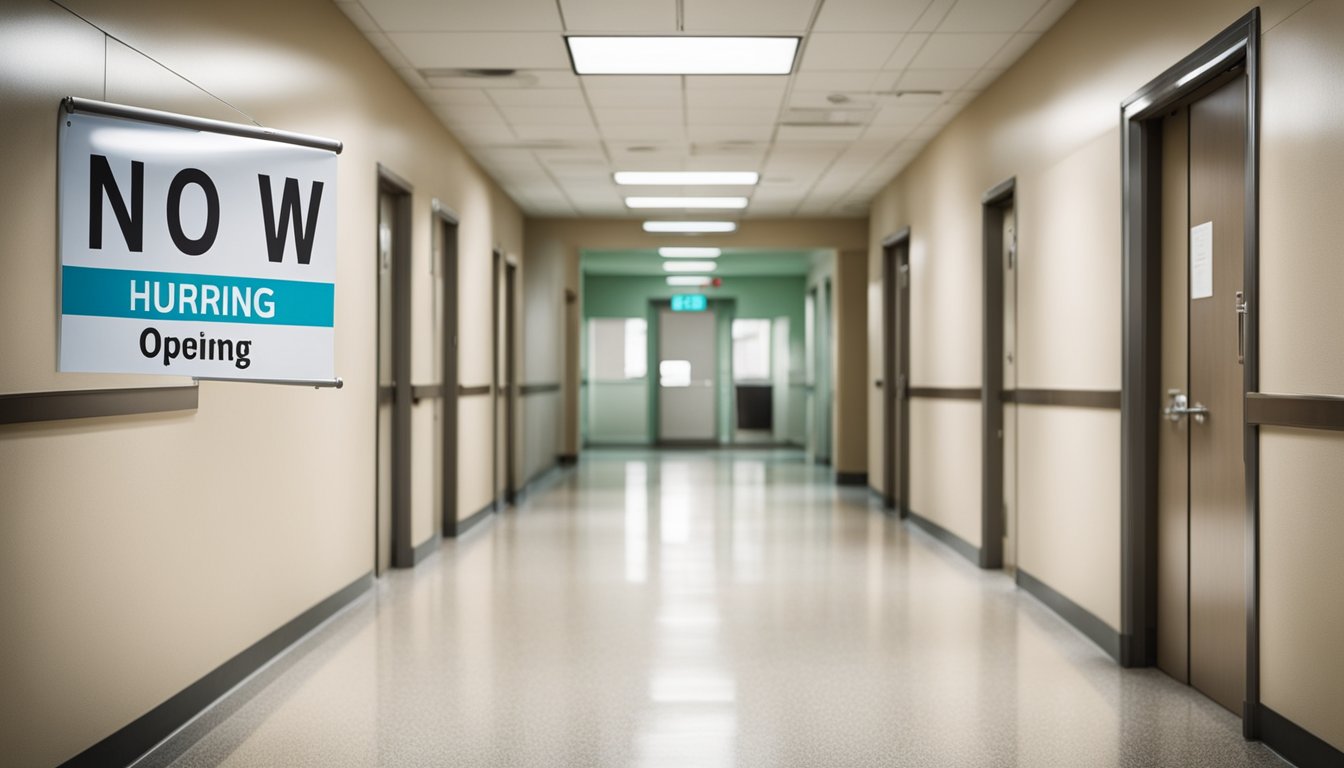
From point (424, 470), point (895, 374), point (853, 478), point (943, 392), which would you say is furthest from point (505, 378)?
point (943, 392)

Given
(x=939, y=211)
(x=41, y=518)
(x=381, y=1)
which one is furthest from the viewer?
(x=939, y=211)

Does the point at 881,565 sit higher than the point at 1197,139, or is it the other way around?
the point at 1197,139

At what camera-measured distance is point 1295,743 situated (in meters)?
3.60

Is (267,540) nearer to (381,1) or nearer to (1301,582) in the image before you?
(381,1)

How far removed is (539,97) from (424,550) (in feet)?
10.9

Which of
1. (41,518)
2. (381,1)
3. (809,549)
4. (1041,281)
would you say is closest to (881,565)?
(809,549)

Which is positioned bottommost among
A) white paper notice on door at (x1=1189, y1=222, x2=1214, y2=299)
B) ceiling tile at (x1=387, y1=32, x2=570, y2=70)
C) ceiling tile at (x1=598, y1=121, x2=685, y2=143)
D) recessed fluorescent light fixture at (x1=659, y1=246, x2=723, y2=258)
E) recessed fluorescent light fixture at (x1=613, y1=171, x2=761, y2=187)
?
white paper notice on door at (x1=1189, y1=222, x2=1214, y2=299)

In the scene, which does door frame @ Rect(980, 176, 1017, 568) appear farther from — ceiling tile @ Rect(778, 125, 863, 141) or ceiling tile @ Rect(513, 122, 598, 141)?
ceiling tile @ Rect(513, 122, 598, 141)

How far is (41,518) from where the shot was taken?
10.2ft

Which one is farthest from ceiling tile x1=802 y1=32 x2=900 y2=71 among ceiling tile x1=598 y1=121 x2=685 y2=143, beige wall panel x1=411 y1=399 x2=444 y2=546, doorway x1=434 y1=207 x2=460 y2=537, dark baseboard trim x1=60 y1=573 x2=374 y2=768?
dark baseboard trim x1=60 y1=573 x2=374 y2=768

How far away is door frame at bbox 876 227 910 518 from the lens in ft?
34.1

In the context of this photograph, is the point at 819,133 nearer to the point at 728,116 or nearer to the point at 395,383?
the point at 728,116

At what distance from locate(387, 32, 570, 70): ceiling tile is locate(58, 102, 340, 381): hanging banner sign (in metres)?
3.04

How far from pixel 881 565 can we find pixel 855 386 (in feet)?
20.6
